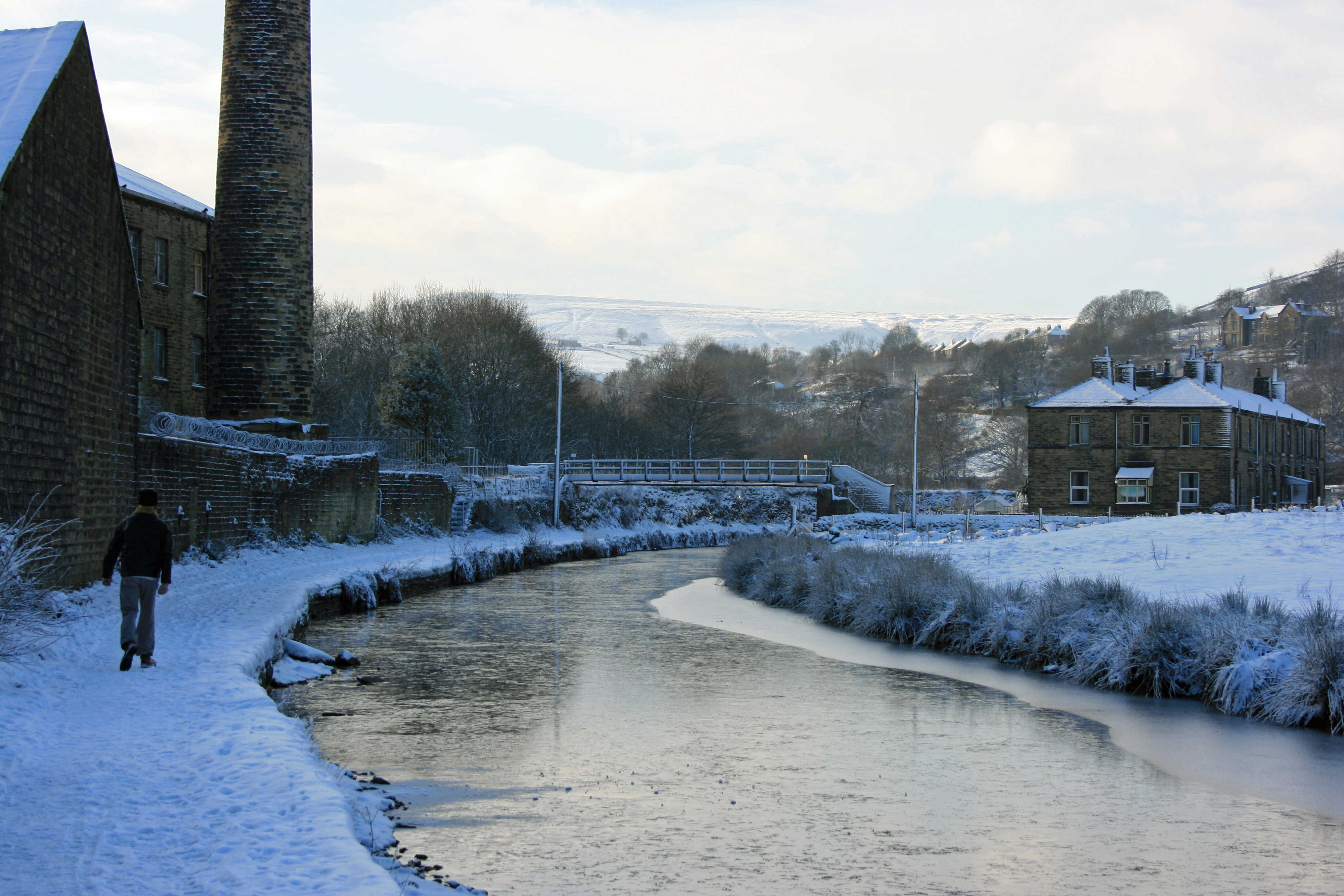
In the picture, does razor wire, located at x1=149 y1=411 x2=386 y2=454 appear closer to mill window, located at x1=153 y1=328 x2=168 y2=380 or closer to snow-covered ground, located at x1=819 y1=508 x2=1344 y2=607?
mill window, located at x1=153 y1=328 x2=168 y2=380

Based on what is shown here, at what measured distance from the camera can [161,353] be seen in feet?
96.2

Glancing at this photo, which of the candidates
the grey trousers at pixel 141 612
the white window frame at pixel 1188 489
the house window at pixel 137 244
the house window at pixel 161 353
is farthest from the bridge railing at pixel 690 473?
the grey trousers at pixel 141 612

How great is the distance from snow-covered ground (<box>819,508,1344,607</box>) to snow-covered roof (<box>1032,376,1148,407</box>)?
19.7m

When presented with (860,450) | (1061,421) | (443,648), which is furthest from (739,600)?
(860,450)

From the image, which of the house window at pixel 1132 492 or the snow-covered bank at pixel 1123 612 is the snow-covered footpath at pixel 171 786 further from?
the house window at pixel 1132 492

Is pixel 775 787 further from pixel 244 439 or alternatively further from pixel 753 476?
pixel 753 476

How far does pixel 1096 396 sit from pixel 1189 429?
3.51m

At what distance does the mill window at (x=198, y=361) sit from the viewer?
100 ft

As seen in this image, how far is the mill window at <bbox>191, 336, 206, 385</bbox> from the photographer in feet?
100

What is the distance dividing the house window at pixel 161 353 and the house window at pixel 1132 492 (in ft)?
105

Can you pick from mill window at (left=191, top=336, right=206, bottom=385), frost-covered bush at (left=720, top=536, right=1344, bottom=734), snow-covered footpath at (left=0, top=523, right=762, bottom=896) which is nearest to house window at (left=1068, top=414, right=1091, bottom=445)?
frost-covered bush at (left=720, top=536, right=1344, bottom=734)

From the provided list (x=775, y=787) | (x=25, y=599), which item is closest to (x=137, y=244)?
(x=25, y=599)

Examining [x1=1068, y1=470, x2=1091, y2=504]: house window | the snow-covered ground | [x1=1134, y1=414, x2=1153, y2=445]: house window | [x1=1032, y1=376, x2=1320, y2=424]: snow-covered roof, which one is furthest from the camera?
[x1=1068, y1=470, x2=1091, y2=504]: house window

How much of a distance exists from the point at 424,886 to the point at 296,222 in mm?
23957
